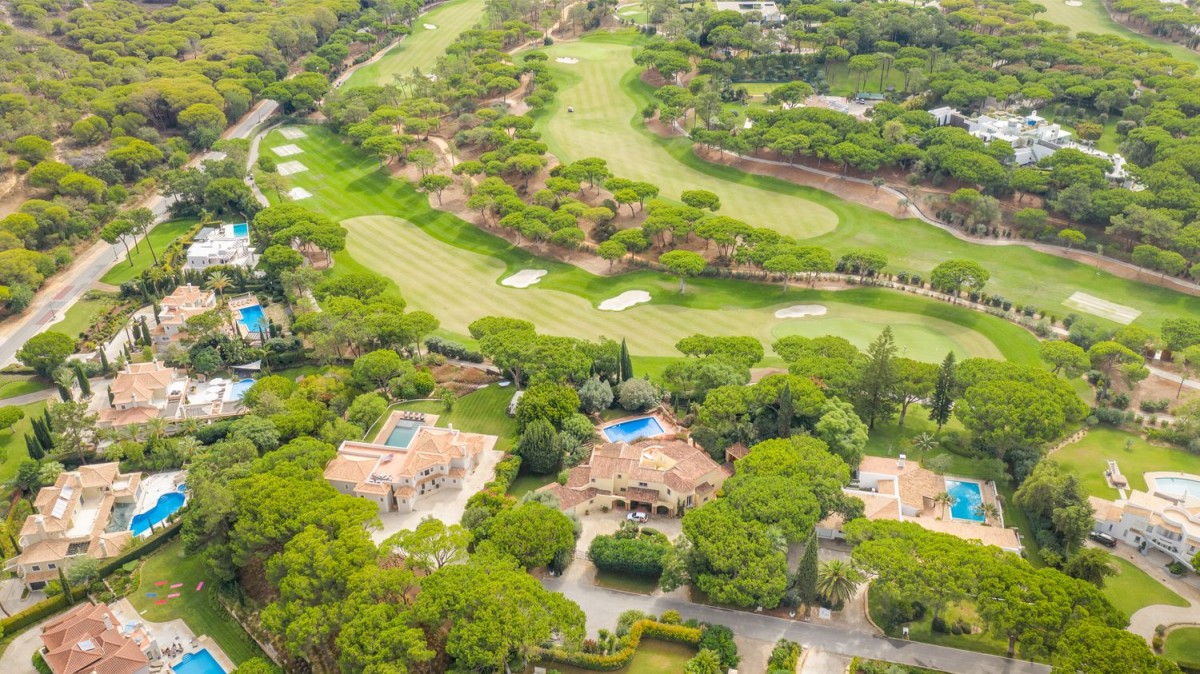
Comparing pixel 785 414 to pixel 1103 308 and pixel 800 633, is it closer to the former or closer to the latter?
pixel 800 633

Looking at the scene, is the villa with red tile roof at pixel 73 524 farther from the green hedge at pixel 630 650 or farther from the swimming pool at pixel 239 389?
the green hedge at pixel 630 650

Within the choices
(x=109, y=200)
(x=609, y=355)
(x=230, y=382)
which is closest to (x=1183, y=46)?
(x=609, y=355)

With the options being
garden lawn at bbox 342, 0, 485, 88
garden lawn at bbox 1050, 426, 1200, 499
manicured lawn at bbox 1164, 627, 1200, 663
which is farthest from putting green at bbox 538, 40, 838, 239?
manicured lawn at bbox 1164, 627, 1200, 663

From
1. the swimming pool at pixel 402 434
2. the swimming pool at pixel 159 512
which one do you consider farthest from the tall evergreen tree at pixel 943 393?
the swimming pool at pixel 159 512

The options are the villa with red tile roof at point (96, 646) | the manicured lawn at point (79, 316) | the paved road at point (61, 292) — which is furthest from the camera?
the manicured lawn at point (79, 316)

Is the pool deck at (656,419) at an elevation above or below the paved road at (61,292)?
below

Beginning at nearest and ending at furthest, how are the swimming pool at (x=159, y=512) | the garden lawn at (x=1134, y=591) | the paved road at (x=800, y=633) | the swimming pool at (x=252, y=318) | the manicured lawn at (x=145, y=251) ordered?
1. the paved road at (x=800, y=633)
2. the garden lawn at (x=1134, y=591)
3. the swimming pool at (x=159, y=512)
4. the swimming pool at (x=252, y=318)
5. the manicured lawn at (x=145, y=251)

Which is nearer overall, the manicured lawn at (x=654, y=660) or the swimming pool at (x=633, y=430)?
the manicured lawn at (x=654, y=660)
